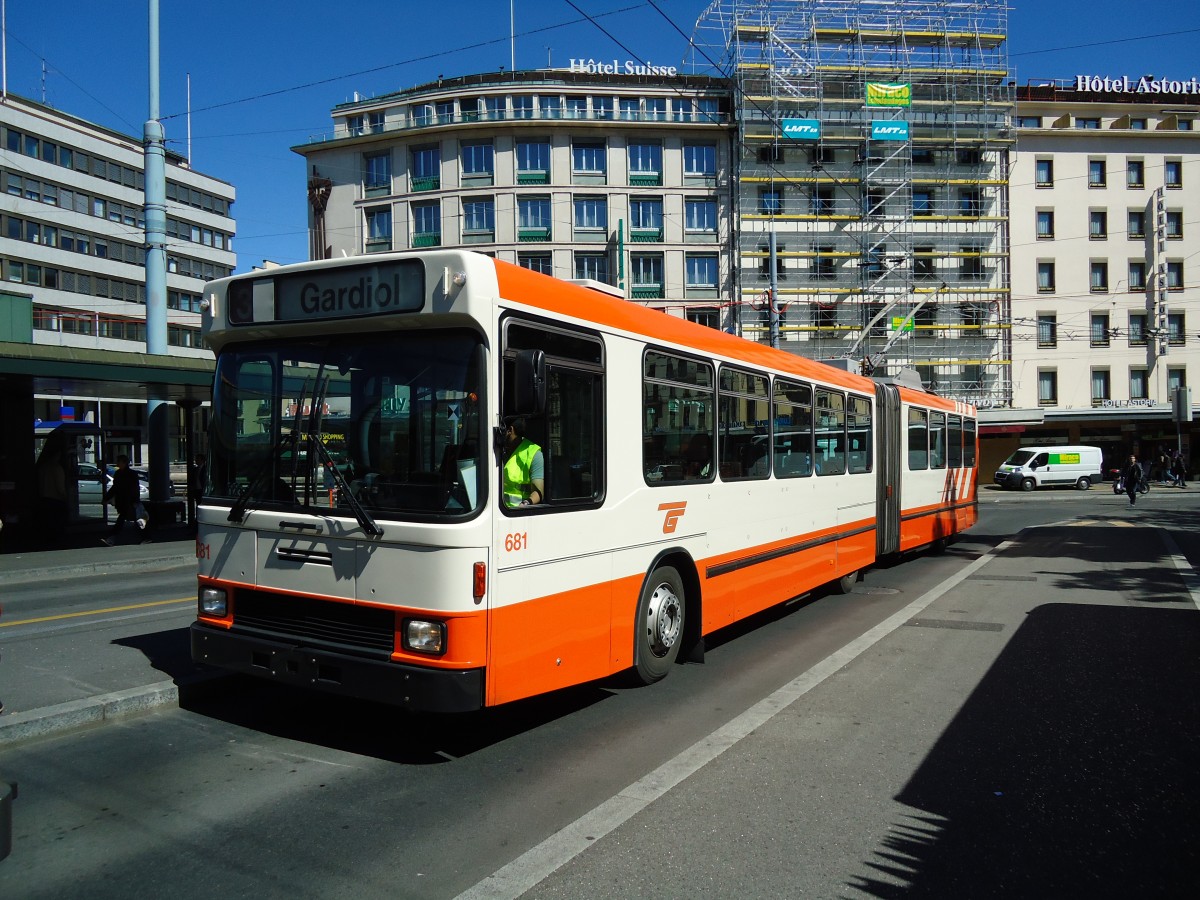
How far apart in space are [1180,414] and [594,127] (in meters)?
32.8

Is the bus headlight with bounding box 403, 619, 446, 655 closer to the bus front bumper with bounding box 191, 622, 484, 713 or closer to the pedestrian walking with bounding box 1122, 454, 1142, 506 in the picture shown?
the bus front bumper with bounding box 191, 622, 484, 713

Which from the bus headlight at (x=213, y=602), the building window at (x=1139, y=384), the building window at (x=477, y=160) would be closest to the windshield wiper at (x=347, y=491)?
the bus headlight at (x=213, y=602)

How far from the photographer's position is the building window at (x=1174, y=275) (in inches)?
2099

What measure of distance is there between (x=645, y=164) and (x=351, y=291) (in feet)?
160

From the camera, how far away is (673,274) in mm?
50969

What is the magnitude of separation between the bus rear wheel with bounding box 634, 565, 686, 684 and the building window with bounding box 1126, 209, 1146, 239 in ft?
188

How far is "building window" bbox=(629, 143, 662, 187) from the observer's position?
51.2 meters

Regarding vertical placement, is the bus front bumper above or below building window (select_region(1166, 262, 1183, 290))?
below

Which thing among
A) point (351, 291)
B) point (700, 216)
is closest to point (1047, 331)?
point (700, 216)

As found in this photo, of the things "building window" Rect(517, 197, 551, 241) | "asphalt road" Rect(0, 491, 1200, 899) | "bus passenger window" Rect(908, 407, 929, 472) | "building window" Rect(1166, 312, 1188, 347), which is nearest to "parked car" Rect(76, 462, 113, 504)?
"building window" Rect(517, 197, 551, 241)

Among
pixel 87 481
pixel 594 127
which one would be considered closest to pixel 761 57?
pixel 594 127

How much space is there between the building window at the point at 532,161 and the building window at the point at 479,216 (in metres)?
2.19

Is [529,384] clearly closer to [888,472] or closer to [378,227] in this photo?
[888,472]

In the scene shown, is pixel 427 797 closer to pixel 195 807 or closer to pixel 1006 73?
pixel 195 807
